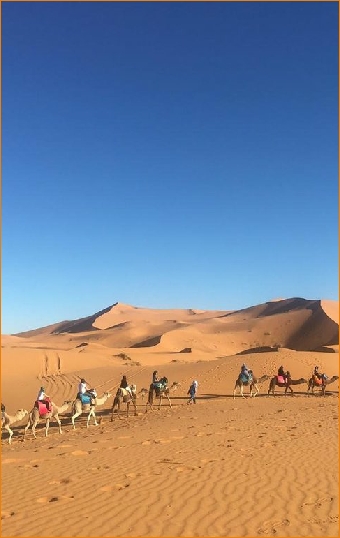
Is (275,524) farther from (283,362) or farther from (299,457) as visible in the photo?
(283,362)

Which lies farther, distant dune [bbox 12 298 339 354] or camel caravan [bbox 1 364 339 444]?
distant dune [bbox 12 298 339 354]

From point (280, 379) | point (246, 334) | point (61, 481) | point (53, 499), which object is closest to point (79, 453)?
point (61, 481)

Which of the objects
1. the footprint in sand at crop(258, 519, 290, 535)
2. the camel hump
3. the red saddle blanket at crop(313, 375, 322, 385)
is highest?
the footprint in sand at crop(258, 519, 290, 535)

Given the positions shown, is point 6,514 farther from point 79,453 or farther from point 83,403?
point 83,403

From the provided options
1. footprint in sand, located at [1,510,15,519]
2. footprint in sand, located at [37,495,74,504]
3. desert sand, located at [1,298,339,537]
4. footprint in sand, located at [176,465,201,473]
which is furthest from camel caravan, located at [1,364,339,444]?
footprint in sand, located at [1,510,15,519]

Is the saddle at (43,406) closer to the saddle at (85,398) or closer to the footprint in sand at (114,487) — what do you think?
the saddle at (85,398)

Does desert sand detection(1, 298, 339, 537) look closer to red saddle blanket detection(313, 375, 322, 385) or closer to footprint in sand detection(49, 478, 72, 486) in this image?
footprint in sand detection(49, 478, 72, 486)

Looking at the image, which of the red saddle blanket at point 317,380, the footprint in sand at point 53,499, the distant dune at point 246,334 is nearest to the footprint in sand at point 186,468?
the footprint in sand at point 53,499

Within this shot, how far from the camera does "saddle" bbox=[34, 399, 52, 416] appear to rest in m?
17.3

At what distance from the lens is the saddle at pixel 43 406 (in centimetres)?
1731

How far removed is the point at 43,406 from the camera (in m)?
17.4

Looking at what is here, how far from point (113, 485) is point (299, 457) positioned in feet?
14.1

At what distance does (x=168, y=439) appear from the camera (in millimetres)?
13586

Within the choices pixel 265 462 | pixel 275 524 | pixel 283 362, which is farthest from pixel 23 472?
pixel 283 362
